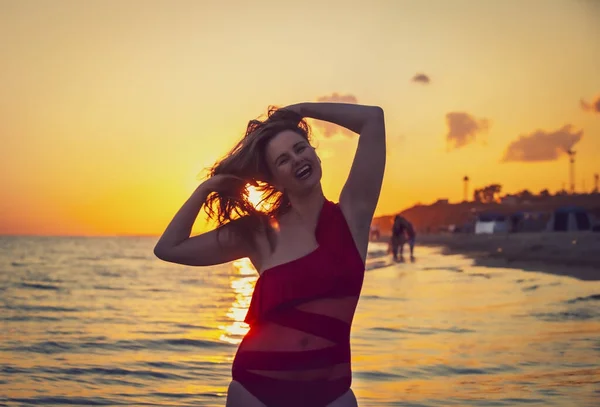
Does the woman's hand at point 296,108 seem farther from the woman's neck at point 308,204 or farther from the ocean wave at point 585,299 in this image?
the ocean wave at point 585,299

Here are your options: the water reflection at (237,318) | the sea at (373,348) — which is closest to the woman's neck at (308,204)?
the water reflection at (237,318)

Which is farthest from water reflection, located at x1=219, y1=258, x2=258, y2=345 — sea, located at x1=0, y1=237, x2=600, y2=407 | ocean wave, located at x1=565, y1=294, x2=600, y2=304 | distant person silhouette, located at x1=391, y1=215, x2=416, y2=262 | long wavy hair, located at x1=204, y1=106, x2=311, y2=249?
distant person silhouette, located at x1=391, y1=215, x2=416, y2=262

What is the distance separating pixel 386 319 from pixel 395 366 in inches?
179

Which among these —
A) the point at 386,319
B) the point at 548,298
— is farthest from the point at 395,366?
the point at 548,298

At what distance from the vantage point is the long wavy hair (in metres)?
3.00

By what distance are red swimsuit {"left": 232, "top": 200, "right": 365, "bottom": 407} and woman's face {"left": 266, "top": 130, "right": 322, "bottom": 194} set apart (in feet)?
0.74

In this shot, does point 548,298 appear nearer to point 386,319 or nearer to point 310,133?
point 386,319

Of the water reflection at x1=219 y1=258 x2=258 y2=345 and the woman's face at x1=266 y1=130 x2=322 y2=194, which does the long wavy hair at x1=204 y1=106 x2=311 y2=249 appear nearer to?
the woman's face at x1=266 y1=130 x2=322 y2=194

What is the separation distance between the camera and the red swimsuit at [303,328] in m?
2.77

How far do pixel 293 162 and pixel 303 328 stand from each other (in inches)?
22.4

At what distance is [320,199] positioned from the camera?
300 cm

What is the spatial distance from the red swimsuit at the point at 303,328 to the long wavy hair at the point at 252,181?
0.25 m

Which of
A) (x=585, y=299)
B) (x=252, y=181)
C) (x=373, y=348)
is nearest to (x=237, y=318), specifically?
(x=373, y=348)

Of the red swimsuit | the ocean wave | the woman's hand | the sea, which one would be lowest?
the sea
